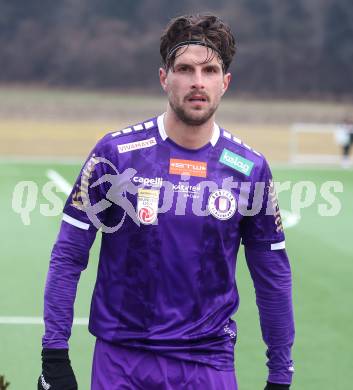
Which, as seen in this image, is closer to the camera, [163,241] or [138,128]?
[163,241]

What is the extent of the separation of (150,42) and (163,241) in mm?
68716

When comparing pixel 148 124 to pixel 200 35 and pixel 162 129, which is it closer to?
pixel 162 129

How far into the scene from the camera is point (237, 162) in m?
4.41

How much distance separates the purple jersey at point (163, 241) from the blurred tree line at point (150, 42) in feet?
213

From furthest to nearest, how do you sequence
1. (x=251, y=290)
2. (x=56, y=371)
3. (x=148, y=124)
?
(x=251, y=290) → (x=148, y=124) → (x=56, y=371)

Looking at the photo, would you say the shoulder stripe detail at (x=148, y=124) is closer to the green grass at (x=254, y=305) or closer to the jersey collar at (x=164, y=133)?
the jersey collar at (x=164, y=133)

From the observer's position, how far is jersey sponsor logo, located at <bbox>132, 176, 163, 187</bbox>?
4.33 metres

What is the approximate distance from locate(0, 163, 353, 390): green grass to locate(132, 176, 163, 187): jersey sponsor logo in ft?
11.9

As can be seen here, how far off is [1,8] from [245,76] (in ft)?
63.0

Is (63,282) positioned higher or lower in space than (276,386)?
higher

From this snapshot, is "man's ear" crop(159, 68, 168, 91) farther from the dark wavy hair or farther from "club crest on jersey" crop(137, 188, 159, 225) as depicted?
"club crest on jersey" crop(137, 188, 159, 225)

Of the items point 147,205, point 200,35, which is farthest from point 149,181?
point 200,35

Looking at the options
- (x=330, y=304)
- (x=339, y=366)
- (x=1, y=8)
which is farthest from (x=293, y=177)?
(x=1, y=8)

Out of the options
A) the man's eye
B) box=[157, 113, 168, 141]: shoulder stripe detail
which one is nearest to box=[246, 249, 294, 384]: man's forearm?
box=[157, 113, 168, 141]: shoulder stripe detail
